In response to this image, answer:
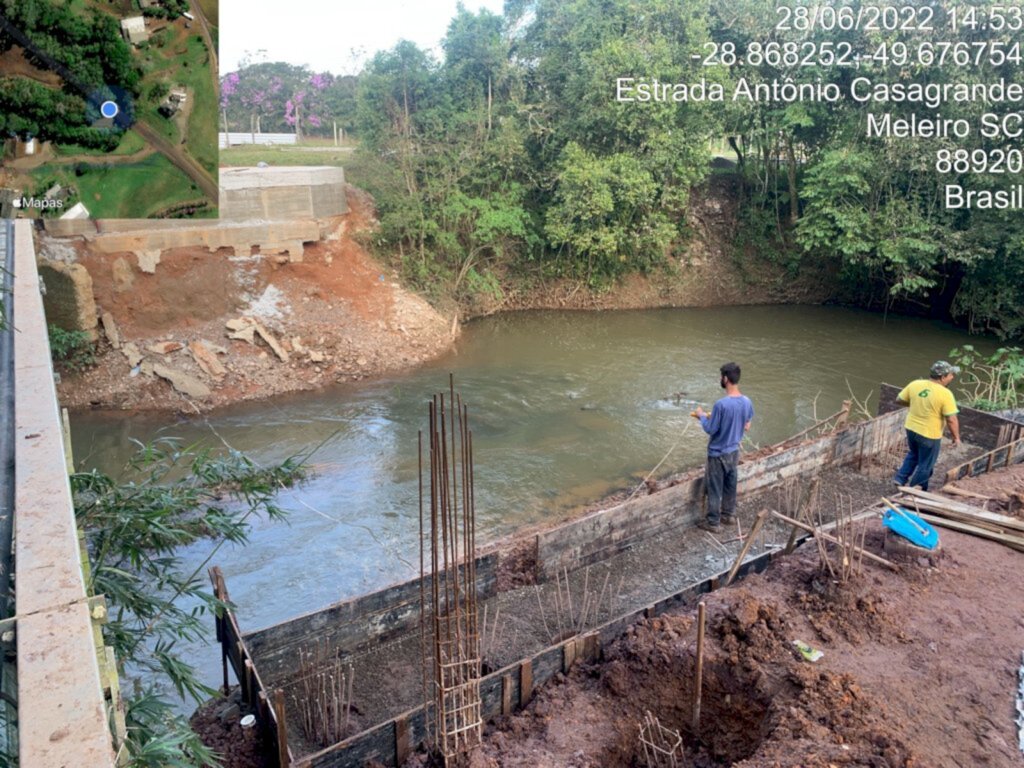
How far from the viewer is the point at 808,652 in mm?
4434

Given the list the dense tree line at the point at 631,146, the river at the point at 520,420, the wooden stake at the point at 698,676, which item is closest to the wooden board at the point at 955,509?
the river at the point at 520,420

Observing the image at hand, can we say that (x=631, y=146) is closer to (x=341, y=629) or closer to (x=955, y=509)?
(x=955, y=509)

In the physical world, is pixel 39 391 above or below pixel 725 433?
above

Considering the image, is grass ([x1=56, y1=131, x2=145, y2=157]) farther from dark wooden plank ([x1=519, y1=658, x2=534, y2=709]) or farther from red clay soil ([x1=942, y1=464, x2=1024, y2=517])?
red clay soil ([x1=942, y1=464, x2=1024, y2=517])

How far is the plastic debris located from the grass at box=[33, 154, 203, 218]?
18.3 ft

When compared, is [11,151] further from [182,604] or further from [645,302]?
[645,302]

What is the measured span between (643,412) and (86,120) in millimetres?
8276

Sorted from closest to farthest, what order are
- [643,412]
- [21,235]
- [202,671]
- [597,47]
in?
[202,671]
[21,235]
[643,412]
[597,47]

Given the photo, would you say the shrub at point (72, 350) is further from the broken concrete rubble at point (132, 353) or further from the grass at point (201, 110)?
the grass at point (201, 110)

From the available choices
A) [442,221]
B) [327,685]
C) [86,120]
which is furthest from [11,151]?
[442,221]

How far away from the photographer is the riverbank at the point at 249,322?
10977 mm

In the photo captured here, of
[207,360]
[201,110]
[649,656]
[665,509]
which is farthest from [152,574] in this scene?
[207,360]

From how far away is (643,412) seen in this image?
11.5 m

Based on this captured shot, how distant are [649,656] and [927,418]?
3.82 m
